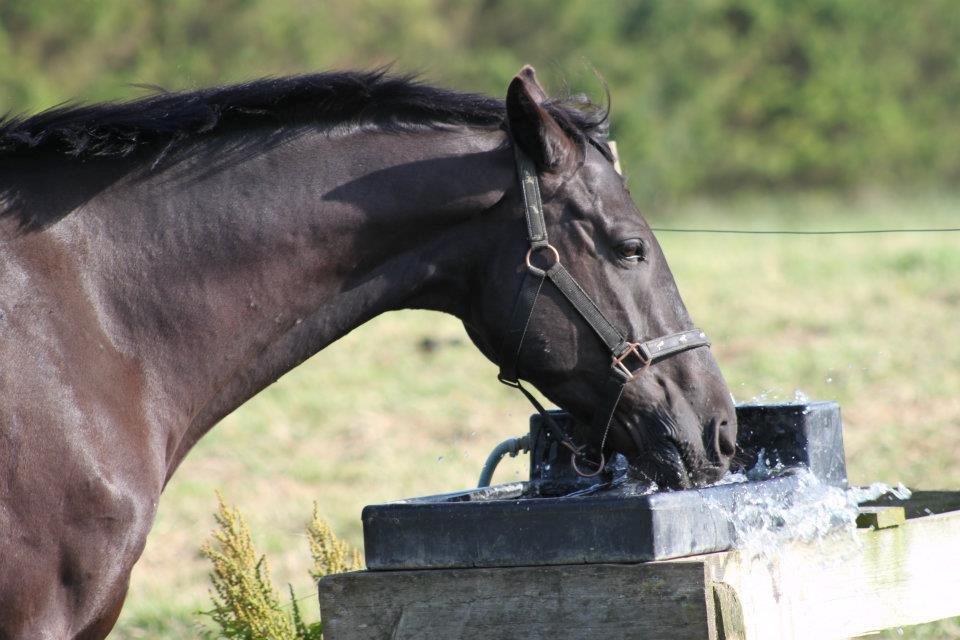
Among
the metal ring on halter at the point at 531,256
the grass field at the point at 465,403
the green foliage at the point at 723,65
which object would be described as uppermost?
the green foliage at the point at 723,65

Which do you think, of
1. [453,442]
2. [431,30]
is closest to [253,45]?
[431,30]

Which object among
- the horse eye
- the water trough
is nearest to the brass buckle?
the horse eye

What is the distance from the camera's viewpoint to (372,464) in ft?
28.7

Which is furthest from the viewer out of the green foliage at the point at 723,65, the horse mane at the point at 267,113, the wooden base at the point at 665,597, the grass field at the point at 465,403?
the green foliage at the point at 723,65

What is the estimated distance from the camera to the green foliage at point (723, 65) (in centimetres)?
2662

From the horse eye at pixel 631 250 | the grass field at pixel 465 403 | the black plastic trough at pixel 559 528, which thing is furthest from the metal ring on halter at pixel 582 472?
the grass field at pixel 465 403

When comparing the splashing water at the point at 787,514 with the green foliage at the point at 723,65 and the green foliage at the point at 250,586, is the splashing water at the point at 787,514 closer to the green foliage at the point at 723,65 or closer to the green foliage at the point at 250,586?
the green foliage at the point at 250,586

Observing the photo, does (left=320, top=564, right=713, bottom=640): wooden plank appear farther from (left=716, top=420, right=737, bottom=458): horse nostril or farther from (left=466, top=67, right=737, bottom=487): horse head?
(left=716, top=420, right=737, bottom=458): horse nostril

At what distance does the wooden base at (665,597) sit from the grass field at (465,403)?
2.16 m

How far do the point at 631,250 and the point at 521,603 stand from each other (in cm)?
102

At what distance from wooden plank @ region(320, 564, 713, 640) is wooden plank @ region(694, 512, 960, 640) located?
0.38 ft

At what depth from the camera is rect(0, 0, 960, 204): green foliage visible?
2662cm

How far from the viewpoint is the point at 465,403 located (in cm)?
1020

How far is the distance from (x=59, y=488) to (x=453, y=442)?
6656 mm
